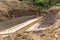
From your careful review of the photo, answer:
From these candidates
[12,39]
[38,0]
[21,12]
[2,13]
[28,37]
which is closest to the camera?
[12,39]

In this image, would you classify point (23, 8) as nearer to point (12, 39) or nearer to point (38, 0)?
point (38, 0)

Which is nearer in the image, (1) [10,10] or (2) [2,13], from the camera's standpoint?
(2) [2,13]

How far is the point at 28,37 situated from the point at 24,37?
0.62 feet

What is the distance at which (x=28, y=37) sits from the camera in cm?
921

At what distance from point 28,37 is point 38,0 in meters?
34.0

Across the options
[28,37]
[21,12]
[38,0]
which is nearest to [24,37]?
[28,37]

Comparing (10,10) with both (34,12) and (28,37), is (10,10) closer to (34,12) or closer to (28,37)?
(34,12)

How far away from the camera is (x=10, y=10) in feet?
84.8

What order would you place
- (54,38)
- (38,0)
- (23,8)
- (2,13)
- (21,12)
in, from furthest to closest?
(38,0) → (23,8) → (21,12) → (2,13) → (54,38)

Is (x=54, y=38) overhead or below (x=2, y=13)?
overhead

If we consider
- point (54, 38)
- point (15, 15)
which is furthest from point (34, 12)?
point (54, 38)

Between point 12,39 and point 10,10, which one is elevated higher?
point 12,39

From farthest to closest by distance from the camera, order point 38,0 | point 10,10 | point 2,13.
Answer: point 38,0, point 10,10, point 2,13

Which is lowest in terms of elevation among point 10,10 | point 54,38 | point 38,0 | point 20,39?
point 38,0
